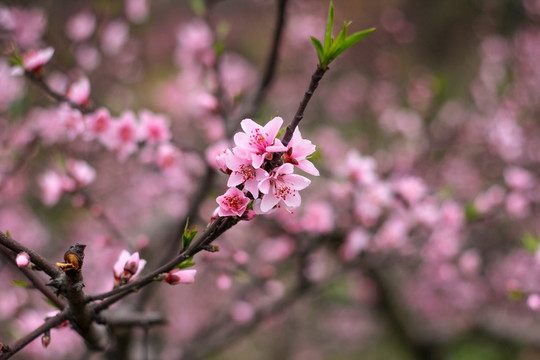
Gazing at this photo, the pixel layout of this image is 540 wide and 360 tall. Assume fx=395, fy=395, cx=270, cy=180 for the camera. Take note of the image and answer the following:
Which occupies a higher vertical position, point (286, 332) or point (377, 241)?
point (286, 332)

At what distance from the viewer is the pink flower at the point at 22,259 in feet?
3.57

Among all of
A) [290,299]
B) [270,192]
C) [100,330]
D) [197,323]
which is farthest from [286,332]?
[270,192]

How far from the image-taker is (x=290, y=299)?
291 cm

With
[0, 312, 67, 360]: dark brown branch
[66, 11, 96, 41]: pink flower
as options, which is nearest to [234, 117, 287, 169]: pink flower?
[0, 312, 67, 360]: dark brown branch

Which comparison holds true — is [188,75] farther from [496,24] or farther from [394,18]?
[496,24]

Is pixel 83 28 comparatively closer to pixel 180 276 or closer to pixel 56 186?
pixel 56 186

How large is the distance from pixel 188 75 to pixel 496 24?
15.6ft

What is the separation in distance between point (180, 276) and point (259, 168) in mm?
471

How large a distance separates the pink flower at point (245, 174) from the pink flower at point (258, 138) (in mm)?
28

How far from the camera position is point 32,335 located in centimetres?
116

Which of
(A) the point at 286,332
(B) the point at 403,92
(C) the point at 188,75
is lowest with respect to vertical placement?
(A) the point at 286,332

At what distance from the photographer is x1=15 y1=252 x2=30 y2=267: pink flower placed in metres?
1.09

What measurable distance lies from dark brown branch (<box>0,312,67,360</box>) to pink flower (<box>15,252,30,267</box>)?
0.21m

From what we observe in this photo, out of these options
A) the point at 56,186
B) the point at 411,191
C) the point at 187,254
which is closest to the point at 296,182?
the point at 187,254
